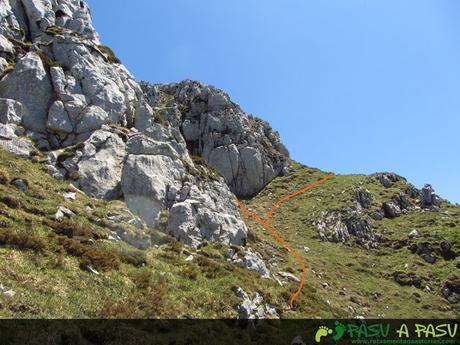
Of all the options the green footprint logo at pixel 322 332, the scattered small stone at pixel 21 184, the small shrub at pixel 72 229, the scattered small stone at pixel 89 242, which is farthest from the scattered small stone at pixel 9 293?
the green footprint logo at pixel 322 332

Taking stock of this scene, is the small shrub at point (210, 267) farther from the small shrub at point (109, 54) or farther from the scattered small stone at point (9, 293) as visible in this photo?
the small shrub at point (109, 54)

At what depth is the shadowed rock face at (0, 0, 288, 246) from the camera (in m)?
37.4

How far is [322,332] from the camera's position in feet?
89.6

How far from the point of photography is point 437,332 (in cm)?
3834

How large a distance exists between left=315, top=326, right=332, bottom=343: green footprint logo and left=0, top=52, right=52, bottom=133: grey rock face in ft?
107

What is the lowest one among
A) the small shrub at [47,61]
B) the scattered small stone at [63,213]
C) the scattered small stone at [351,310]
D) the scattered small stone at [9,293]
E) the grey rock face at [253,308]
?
the scattered small stone at [351,310]

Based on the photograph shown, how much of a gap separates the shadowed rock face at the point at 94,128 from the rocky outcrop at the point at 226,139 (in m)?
40.6

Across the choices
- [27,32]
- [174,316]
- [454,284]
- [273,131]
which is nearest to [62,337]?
[174,316]

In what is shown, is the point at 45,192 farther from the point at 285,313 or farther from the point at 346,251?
the point at 346,251

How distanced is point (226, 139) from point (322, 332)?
7382cm

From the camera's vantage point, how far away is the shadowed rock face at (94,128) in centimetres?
3738

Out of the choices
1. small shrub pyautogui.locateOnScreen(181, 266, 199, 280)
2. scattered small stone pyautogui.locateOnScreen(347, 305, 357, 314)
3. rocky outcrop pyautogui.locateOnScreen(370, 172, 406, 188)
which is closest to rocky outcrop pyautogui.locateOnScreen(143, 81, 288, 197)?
rocky outcrop pyautogui.locateOnScreen(370, 172, 406, 188)

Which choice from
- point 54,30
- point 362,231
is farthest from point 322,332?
point 362,231

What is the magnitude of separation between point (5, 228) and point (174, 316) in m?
10.5
